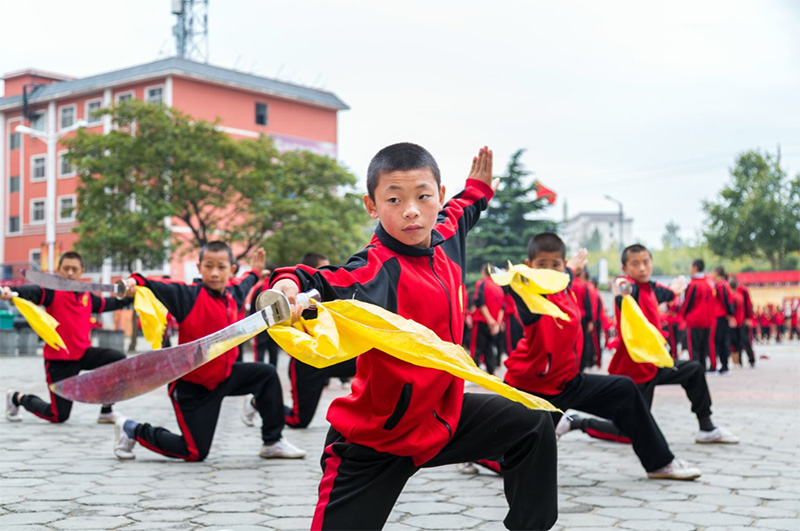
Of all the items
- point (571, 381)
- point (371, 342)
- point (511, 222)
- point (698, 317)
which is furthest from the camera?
point (511, 222)

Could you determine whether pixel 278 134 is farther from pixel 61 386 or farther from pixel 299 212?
pixel 61 386

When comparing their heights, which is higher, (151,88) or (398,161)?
(151,88)

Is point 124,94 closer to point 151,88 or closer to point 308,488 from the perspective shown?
point 151,88

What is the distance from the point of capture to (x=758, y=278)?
42.2 metres

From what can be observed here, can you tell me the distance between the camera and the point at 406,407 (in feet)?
10.1

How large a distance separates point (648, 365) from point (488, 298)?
7.68 metres

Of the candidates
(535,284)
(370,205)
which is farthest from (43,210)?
(370,205)

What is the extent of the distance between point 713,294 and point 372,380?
1339 cm

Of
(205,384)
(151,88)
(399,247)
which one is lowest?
(205,384)

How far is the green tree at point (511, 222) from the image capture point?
39.7 m

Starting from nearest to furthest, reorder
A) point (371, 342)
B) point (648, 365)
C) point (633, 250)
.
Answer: point (371, 342), point (648, 365), point (633, 250)

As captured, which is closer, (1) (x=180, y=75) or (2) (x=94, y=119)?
(1) (x=180, y=75)

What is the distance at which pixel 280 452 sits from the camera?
6.57 m

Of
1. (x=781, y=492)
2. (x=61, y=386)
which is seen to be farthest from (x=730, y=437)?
(x=61, y=386)
